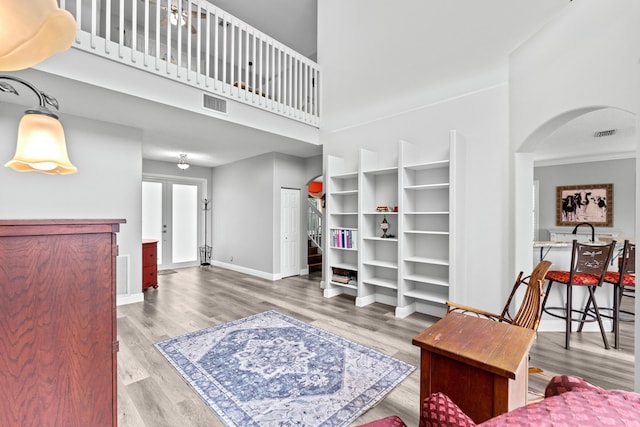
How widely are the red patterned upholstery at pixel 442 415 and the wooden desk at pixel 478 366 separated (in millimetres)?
425

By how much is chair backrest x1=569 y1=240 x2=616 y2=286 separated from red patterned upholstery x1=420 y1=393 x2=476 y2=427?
9.56 feet

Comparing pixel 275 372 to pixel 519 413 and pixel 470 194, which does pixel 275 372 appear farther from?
pixel 470 194

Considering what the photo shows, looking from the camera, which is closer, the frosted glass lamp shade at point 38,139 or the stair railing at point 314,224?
the frosted glass lamp shade at point 38,139

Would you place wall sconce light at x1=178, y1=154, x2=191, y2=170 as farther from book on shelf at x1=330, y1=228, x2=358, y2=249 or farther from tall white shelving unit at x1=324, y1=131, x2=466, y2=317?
book on shelf at x1=330, y1=228, x2=358, y2=249

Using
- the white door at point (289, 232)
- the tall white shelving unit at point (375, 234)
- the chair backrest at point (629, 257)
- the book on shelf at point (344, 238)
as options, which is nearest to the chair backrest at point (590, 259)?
the chair backrest at point (629, 257)

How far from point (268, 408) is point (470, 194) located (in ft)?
10.2

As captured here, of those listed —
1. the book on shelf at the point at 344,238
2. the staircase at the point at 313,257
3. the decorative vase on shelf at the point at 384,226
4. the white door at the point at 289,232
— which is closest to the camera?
the decorative vase on shelf at the point at 384,226

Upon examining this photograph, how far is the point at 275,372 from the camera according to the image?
2420 mm

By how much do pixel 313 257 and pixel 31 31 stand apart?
250 inches

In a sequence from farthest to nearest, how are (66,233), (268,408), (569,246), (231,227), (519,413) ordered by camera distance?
1. (231,227)
2. (569,246)
3. (268,408)
4. (66,233)
5. (519,413)

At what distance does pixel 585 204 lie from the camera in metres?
6.37

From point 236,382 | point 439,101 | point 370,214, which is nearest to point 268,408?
point 236,382

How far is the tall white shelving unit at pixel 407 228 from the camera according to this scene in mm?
3438

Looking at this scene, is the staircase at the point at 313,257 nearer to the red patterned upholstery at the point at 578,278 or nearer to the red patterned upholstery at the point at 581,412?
the red patterned upholstery at the point at 578,278
